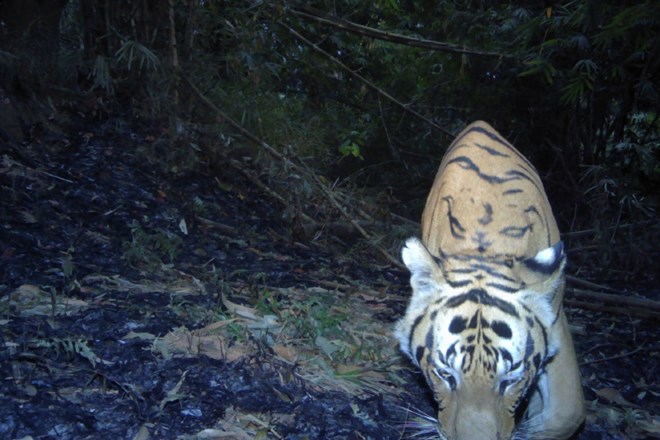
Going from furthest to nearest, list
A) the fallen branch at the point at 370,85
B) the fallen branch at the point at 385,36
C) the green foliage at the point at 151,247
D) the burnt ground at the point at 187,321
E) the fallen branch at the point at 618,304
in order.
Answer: the fallen branch at the point at 370,85 → the fallen branch at the point at 385,36 → the fallen branch at the point at 618,304 → the green foliage at the point at 151,247 → the burnt ground at the point at 187,321

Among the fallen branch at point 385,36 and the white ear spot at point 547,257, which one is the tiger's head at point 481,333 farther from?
the fallen branch at point 385,36

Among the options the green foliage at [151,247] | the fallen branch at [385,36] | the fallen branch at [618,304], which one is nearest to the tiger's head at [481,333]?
the green foliage at [151,247]

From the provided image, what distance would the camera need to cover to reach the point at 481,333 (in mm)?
2762

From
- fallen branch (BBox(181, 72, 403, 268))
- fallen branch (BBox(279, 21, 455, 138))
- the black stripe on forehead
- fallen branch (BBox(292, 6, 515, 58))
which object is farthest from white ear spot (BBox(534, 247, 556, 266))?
fallen branch (BBox(279, 21, 455, 138))

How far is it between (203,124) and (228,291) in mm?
2783

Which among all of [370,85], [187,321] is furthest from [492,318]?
[370,85]

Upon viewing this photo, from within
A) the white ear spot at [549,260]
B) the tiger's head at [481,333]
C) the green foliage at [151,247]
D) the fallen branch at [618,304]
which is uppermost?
the white ear spot at [549,260]

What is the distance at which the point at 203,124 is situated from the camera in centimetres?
696

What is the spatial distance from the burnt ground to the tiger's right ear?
696 millimetres

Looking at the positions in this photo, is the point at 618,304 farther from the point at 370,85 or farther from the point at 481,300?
the point at 370,85

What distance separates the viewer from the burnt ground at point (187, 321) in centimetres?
302

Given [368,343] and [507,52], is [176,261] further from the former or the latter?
[507,52]

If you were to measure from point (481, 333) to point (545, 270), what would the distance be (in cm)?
44

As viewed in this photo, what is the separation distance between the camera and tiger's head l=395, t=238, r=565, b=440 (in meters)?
2.69
